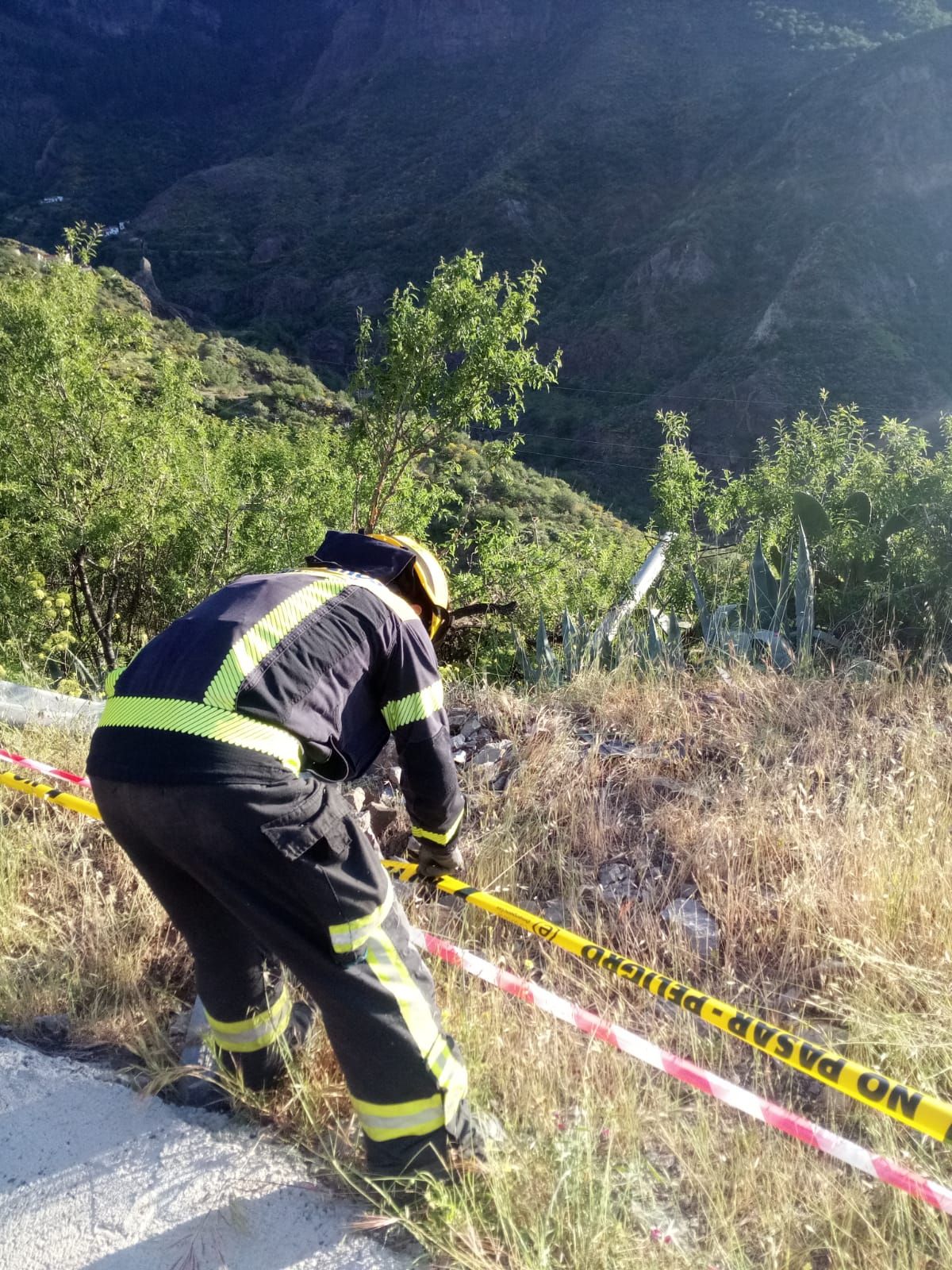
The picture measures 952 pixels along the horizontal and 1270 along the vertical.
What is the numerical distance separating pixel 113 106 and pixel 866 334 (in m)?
95.9

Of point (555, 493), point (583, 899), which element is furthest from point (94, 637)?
point (555, 493)

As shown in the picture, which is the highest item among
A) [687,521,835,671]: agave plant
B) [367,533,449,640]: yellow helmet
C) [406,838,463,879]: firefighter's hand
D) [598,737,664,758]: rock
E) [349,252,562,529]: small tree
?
[349,252,562,529]: small tree

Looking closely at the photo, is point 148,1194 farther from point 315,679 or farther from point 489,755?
point 489,755

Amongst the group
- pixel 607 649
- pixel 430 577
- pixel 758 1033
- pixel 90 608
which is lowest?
pixel 90 608

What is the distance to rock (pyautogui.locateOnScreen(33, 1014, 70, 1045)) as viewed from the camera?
2434 mm

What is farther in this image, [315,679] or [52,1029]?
[52,1029]

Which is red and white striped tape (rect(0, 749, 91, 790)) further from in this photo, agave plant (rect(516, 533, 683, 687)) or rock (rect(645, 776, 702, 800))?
agave plant (rect(516, 533, 683, 687))

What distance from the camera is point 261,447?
515 inches

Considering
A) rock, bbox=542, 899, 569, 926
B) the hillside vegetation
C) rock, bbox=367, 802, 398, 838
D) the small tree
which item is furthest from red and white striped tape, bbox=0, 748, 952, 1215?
the small tree

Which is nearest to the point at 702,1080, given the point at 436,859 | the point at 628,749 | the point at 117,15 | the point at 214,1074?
the point at 436,859

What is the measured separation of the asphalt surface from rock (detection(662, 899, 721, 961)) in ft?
4.09

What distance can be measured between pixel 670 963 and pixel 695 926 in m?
0.18

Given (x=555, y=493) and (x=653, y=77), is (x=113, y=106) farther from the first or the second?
(x=555, y=493)

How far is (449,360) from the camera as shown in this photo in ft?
31.1
